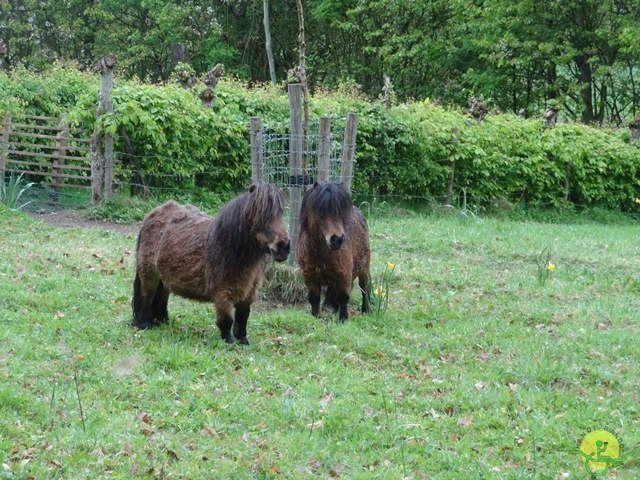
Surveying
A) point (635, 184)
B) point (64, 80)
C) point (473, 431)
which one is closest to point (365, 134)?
point (64, 80)

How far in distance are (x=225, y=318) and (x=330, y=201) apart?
5.42 feet

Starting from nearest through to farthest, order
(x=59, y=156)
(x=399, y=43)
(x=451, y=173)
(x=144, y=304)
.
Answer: (x=144, y=304)
(x=59, y=156)
(x=451, y=173)
(x=399, y=43)

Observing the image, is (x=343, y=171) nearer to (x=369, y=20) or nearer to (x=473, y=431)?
(x=473, y=431)

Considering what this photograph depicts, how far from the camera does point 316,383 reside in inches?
240

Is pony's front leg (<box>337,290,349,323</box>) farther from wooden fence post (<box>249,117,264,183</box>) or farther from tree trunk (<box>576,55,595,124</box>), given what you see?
tree trunk (<box>576,55,595,124</box>)

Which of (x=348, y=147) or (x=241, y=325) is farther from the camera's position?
(x=348, y=147)

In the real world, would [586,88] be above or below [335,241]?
above

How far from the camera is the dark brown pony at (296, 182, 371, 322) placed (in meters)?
7.57

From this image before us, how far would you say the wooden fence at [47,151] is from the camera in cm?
1451

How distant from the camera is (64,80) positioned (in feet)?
53.2

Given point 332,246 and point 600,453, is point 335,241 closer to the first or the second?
point 332,246

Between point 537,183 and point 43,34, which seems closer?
point 537,183

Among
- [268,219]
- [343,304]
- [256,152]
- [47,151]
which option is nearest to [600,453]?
[268,219]

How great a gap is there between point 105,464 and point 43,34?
117 feet
